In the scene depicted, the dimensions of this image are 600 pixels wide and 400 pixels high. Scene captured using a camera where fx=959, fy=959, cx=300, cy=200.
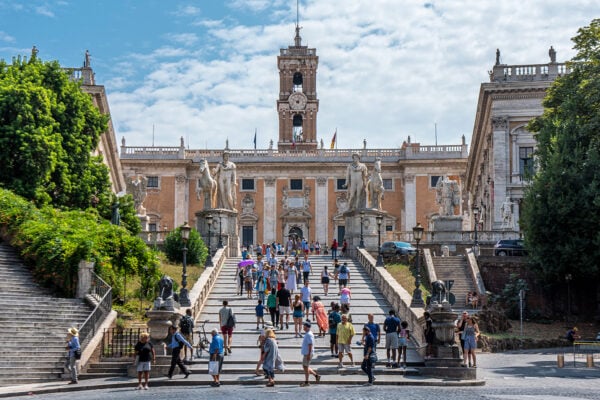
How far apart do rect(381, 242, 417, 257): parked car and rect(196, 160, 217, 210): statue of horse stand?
324 inches

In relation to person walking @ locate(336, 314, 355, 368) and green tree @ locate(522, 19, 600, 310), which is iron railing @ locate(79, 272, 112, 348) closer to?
person walking @ locate(336, 314, 355, 368)

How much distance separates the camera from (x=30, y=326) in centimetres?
2586

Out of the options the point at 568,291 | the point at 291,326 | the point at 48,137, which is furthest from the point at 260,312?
the point at 568,291

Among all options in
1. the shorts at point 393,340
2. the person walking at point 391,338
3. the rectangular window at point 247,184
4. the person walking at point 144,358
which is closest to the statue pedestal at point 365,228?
the person walking at point 391,338

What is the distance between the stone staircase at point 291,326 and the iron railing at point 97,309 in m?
2.82

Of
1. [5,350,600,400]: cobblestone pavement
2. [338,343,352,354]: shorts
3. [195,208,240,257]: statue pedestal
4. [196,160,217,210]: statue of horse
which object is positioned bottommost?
[5,350,600,400]: cobblestone pavement

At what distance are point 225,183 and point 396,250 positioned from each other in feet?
28.0

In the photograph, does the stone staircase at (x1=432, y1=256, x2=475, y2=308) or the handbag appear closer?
the handbag

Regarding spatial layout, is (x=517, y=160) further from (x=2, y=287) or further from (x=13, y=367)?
(x=13, y=367)

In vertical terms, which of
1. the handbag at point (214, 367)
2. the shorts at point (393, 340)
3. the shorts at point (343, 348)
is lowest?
the handbag at point (214, 367)

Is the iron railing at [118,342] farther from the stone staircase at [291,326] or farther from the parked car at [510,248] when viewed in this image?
the parked car at [510,248]

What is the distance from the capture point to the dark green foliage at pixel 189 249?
3912 centimetres

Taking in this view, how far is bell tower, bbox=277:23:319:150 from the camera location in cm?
8919

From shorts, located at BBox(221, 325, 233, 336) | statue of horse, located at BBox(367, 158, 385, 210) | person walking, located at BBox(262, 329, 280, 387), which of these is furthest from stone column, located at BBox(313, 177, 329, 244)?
person walking, located at BBox(262, 329, 280, 387)
